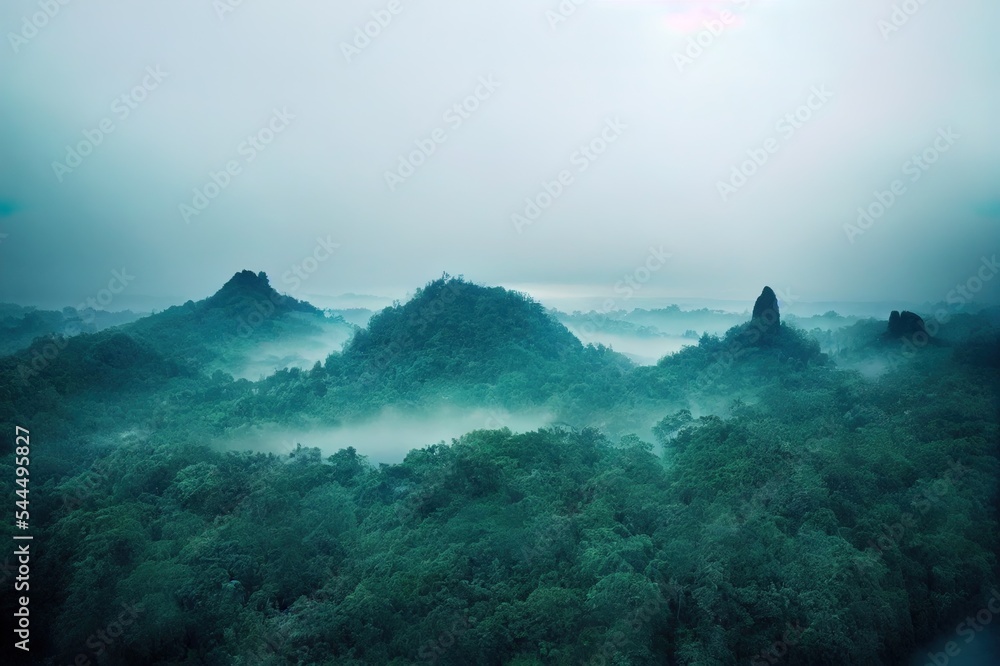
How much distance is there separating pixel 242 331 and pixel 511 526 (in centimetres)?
2993

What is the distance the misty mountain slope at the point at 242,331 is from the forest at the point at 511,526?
808cm

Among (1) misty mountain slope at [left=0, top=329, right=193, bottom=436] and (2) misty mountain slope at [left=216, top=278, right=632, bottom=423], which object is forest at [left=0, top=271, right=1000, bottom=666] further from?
(2) misty mountain slope at [left=216, top=278, right=632, bottom=423]

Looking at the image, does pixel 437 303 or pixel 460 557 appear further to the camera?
pixel 437 303

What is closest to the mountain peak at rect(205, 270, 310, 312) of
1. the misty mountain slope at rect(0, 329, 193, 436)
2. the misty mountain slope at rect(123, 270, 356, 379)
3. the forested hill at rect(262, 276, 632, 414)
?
the misty mountain slope at rect(123, 270, 356, 379)

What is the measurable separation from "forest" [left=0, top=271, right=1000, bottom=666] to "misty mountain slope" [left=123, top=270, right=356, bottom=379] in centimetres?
808

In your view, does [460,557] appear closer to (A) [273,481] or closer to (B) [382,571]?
(B) [382,571]

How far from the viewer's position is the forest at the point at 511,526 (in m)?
10.3

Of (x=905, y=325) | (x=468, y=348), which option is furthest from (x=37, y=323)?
(x=905, y=325)

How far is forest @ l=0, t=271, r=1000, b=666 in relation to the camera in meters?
10.3

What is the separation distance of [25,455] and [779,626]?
60.1 ft

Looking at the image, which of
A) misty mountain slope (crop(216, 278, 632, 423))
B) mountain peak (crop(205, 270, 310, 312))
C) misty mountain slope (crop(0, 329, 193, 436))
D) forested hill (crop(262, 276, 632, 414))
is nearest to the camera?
misty mountain slope (crop(0, 329, 193, 436))

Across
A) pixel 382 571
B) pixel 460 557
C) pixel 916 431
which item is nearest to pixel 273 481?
pixel 382 571

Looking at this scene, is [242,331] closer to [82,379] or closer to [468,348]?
[82,379]

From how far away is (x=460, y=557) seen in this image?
470 inches
